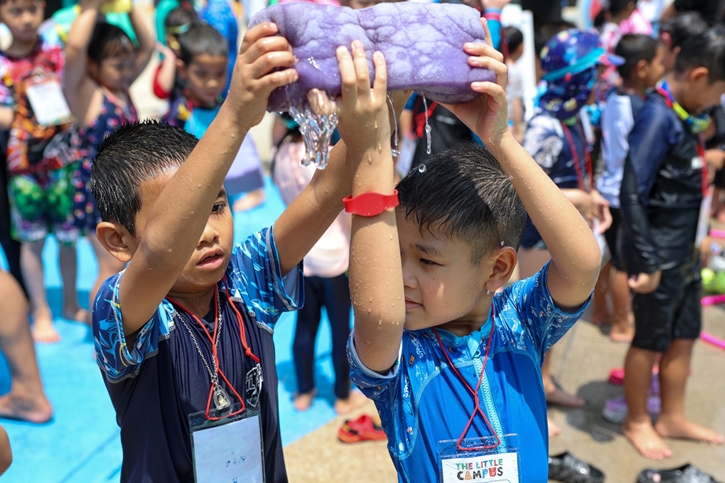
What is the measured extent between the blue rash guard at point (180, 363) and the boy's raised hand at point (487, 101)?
594 mm

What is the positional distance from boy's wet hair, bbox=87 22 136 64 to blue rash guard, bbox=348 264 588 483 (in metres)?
3.27

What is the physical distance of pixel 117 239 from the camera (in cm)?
167

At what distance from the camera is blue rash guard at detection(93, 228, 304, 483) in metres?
1.52

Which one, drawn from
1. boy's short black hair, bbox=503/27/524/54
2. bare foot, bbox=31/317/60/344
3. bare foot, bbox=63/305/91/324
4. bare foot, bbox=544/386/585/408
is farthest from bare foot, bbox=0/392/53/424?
boy's short black hair, bbox=503/27/524/54

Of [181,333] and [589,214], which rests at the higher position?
[181,333]

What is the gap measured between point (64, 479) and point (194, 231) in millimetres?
2463

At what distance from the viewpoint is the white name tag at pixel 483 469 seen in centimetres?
161

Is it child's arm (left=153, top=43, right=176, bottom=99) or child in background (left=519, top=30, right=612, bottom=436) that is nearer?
child in background (left=519, top=30, right=612, bottom=436)

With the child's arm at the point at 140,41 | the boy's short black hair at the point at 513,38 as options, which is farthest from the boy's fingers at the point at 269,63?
the boy's short black hair at the point at 513,38

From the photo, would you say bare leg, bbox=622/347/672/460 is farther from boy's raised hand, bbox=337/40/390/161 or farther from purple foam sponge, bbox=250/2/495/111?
boy's raised hand, bbox=337/40/390/161

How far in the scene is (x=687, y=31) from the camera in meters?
6.66

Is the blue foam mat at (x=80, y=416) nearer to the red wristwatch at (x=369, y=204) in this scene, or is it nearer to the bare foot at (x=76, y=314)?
the bare foot at (x=76, y=314)

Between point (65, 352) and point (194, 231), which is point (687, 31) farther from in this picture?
point (194, 231)

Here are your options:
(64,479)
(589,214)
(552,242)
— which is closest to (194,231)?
(552,242)
